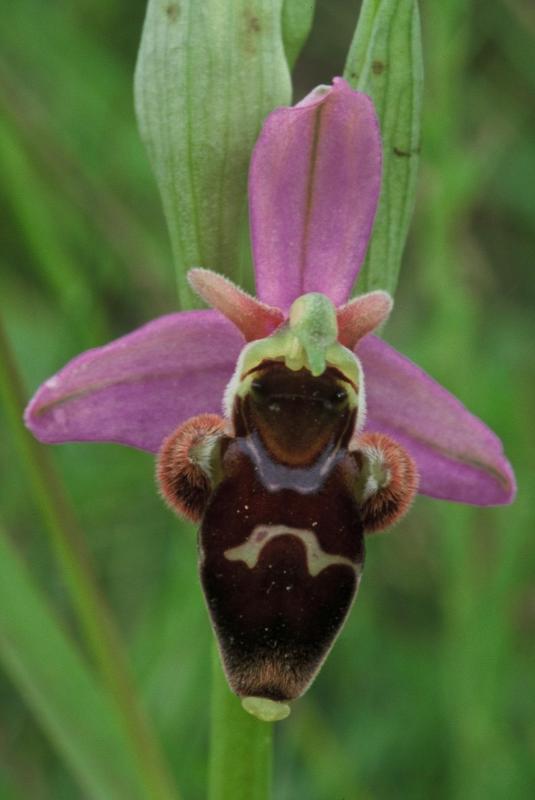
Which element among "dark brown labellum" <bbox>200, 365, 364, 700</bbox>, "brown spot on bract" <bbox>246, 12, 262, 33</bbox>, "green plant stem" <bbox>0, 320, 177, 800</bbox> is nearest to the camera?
"dark brown labellum" <bbox>200, 365, 364, 700</bbox>

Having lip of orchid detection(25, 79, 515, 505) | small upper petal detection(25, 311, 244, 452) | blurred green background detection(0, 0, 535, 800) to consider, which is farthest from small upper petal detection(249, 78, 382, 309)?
blurred green background detection(0, 0, 535, 800)

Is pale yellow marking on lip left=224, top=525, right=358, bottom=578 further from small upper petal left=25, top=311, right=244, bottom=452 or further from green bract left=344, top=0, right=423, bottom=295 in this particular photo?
green bract left=344, top=0, right=423, bottom=295

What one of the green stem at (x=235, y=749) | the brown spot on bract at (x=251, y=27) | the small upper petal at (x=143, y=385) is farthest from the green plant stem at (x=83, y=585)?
the brown spot on bract at (x=251, y=27)

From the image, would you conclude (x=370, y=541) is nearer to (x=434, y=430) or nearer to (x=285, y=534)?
(x=434, y=430)

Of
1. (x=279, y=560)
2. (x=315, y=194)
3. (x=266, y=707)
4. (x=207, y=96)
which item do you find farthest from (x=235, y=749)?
(x=207, y=96)

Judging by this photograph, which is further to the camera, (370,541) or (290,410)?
(370,541)

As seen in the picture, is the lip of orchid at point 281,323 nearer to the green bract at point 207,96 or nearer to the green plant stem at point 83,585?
the green bract at point 207,96

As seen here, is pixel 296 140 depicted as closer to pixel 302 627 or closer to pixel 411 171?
pixel 411 171
